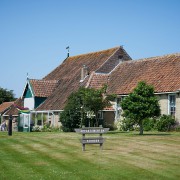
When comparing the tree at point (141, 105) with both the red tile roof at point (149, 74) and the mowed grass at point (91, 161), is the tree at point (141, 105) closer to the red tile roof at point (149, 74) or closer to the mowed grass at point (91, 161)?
the red tile roof at point (149, 74)

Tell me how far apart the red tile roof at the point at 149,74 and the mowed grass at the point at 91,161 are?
15.7 metres

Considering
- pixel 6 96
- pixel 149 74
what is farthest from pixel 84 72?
pixel 6 96

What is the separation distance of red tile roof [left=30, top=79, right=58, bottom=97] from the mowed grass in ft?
94.6

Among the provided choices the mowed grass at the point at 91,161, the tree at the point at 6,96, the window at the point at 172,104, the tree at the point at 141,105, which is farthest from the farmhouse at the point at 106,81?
the tree at the point at 6,96

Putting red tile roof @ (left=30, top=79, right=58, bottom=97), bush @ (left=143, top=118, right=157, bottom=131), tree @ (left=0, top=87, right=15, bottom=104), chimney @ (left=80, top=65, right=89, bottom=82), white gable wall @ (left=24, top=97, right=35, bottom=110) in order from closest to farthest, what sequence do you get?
bush @ (left=143, top=118, right=157, bottom=131)
chimney @ (left=80, top=65, right=89, bottom=82)
red tile roof @ (left=30, top=79, right=58, bottom=97)
white gable wall @ (left=24, top=97, right=35, bottom=110)
tree @ (left=0, top=87, right=15, bottom=104)

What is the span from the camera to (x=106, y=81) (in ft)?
152

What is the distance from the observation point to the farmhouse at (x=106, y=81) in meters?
37.0

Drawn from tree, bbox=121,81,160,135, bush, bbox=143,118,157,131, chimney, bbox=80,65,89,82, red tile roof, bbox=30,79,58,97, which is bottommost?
bush, bbox=143,118,157,131

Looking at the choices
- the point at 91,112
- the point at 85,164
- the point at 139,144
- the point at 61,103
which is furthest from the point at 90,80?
the point at 85,164

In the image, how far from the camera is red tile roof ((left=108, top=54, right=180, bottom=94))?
37156 millimetres

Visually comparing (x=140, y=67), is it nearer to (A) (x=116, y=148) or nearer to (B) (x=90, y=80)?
(B) (x=90, y=80)

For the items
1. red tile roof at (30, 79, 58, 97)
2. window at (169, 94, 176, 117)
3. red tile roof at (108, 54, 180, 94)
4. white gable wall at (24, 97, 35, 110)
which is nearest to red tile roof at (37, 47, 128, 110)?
red tile roof at (30, 79, 58, 97)

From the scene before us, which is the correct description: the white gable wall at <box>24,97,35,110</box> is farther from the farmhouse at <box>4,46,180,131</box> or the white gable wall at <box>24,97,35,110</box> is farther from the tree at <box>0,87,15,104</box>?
the tree at <box>0,87,15,104</box>

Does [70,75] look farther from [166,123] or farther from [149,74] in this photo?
[166,123]
